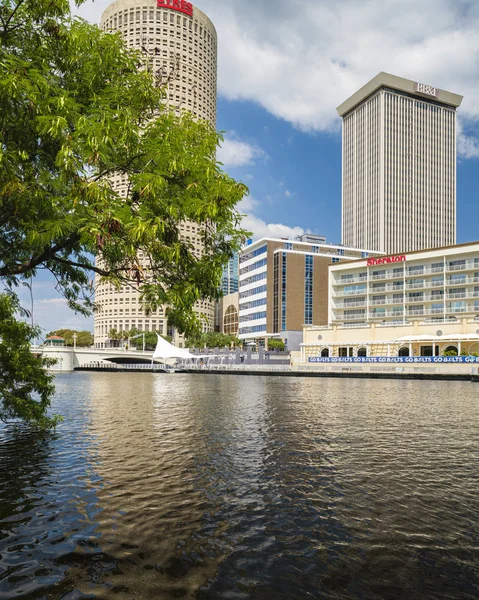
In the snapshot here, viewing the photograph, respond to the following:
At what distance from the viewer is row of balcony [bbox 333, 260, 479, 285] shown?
101 metres

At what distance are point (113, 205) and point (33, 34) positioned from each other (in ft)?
14.3

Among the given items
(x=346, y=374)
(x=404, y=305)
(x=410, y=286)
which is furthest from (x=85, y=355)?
(x=410, y=286)

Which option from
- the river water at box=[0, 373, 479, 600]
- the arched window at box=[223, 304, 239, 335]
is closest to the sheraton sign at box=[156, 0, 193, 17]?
the arched window at box=[223, 304, 239, 335]

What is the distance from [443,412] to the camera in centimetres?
2942

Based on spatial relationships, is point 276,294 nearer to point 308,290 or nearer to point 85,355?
point 308,290

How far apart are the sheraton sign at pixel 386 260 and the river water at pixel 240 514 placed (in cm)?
9157

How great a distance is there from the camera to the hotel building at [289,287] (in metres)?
133

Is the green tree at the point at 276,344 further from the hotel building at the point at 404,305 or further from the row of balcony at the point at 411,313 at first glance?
the row of balcony at the point at 411,313

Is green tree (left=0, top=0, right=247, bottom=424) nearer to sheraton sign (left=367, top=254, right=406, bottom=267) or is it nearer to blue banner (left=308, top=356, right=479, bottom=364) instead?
blue banner (left=308, top=356, right=479, bottom=364)

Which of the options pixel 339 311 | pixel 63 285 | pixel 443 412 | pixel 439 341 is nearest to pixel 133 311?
pixel 339 311

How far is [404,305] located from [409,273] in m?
7.19

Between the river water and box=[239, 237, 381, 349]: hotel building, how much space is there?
111273mm

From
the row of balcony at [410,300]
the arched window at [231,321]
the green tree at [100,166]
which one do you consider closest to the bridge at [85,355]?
the arched window at [231,321]

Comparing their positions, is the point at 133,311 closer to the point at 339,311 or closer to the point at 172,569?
the point at 339,311
